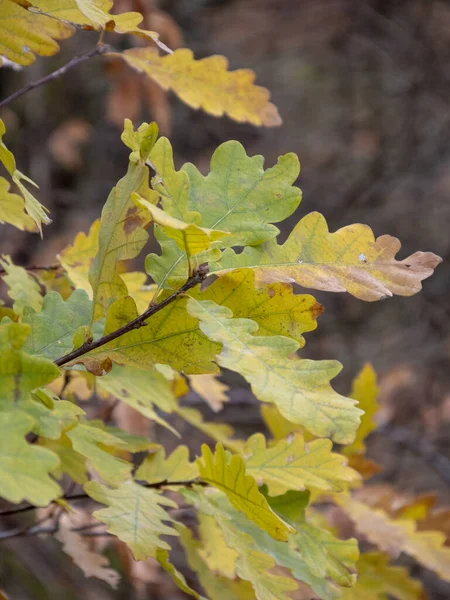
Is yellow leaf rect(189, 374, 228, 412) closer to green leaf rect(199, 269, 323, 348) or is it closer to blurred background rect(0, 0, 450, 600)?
green leaf rect(199, 269, 323, 348)

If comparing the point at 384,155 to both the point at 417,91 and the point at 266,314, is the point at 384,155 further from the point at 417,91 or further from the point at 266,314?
the point at 266,314

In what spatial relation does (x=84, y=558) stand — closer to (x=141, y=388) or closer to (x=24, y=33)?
(x=141, y=388)

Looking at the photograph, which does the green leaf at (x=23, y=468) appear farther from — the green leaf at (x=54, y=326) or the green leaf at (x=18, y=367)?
the green leaf at (x=54, y=326)

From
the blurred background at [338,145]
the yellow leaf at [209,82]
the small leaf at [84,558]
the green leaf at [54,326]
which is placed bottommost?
the blurred background at [338,145]

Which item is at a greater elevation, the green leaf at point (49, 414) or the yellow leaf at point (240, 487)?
the green leaf at point (49, 414)

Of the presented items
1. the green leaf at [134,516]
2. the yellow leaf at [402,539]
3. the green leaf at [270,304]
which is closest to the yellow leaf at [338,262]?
the green leaf at [270,304]

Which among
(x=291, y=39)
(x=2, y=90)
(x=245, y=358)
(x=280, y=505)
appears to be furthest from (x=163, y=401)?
(x=291, y=39)
